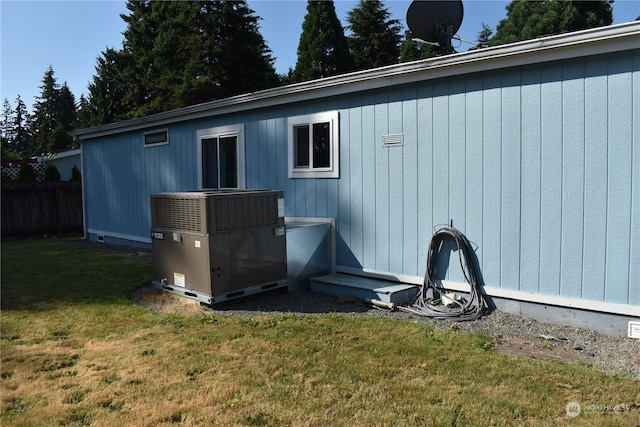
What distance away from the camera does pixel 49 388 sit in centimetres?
344

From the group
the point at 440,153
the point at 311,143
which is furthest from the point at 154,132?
Result: the point at 440,153

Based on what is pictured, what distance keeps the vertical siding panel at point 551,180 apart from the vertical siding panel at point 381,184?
1805mm

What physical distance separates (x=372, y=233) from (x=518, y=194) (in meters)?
1.86

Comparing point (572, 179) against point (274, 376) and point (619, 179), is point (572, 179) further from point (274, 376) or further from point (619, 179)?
point (274, 376)

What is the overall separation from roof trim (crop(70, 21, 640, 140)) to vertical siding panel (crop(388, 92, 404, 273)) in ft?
1.10

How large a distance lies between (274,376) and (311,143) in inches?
156

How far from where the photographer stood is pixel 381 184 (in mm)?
6051

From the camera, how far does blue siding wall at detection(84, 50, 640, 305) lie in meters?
4.36

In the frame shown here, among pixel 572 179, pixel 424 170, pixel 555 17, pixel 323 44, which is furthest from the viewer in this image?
pixel 323 44

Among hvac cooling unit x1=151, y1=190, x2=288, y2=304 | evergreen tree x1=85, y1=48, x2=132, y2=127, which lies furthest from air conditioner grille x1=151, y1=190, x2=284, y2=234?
evergreen tree x1=85, y1=48, x2=132, y2=127

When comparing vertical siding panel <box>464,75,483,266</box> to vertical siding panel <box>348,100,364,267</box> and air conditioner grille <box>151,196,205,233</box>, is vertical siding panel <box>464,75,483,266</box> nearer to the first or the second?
vertical siding panel <box>348,100,364,267</box>

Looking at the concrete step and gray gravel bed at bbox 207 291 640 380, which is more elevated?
the concrete step

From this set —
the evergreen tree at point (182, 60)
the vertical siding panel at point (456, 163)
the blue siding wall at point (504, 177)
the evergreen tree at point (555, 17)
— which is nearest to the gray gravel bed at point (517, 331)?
the blue siding wall at point (504, 177)

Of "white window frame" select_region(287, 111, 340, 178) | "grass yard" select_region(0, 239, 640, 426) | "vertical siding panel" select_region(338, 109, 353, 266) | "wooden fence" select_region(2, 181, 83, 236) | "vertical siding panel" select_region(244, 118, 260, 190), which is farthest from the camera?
"wooden fence" select_region(2, 181, 83, 236)
